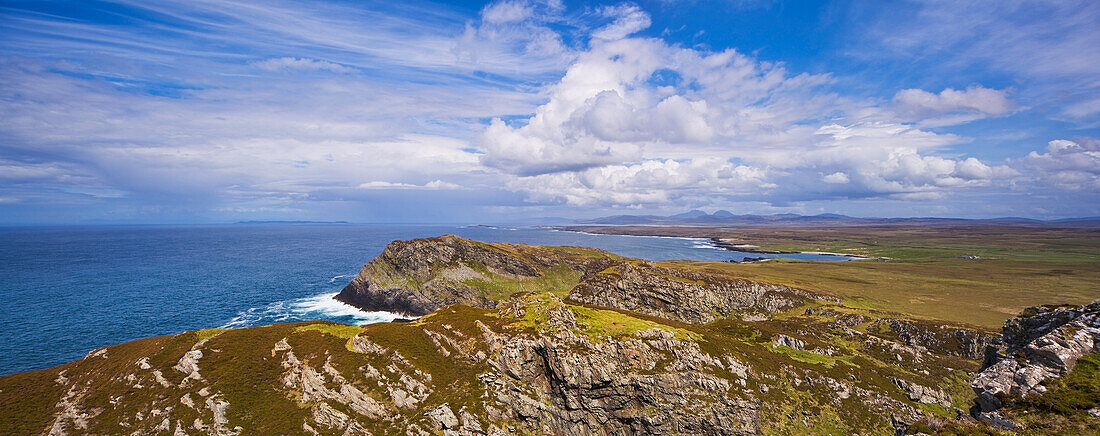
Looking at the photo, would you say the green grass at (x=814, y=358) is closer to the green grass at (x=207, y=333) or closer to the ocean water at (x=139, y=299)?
the green grass at (x=207, y=333)

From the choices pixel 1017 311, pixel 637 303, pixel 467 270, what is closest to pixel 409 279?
pixel 467 270

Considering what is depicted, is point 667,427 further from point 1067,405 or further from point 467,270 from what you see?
point 467,270

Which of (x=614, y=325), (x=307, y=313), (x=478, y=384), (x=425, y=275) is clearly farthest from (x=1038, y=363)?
(x=307, y=313)

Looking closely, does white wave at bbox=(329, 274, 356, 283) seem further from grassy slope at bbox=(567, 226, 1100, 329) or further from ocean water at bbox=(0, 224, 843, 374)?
grassy slope at bbox=(567, 226, 1100, 329)

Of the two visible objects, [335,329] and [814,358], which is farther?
[814,358]

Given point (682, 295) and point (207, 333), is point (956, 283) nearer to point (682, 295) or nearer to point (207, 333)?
point (682, 295)

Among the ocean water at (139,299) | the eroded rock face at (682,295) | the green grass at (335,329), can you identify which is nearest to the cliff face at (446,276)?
the ocean water at (139,299)

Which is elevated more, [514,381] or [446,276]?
[514,381]

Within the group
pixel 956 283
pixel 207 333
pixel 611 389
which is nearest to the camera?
pixel 611 389
